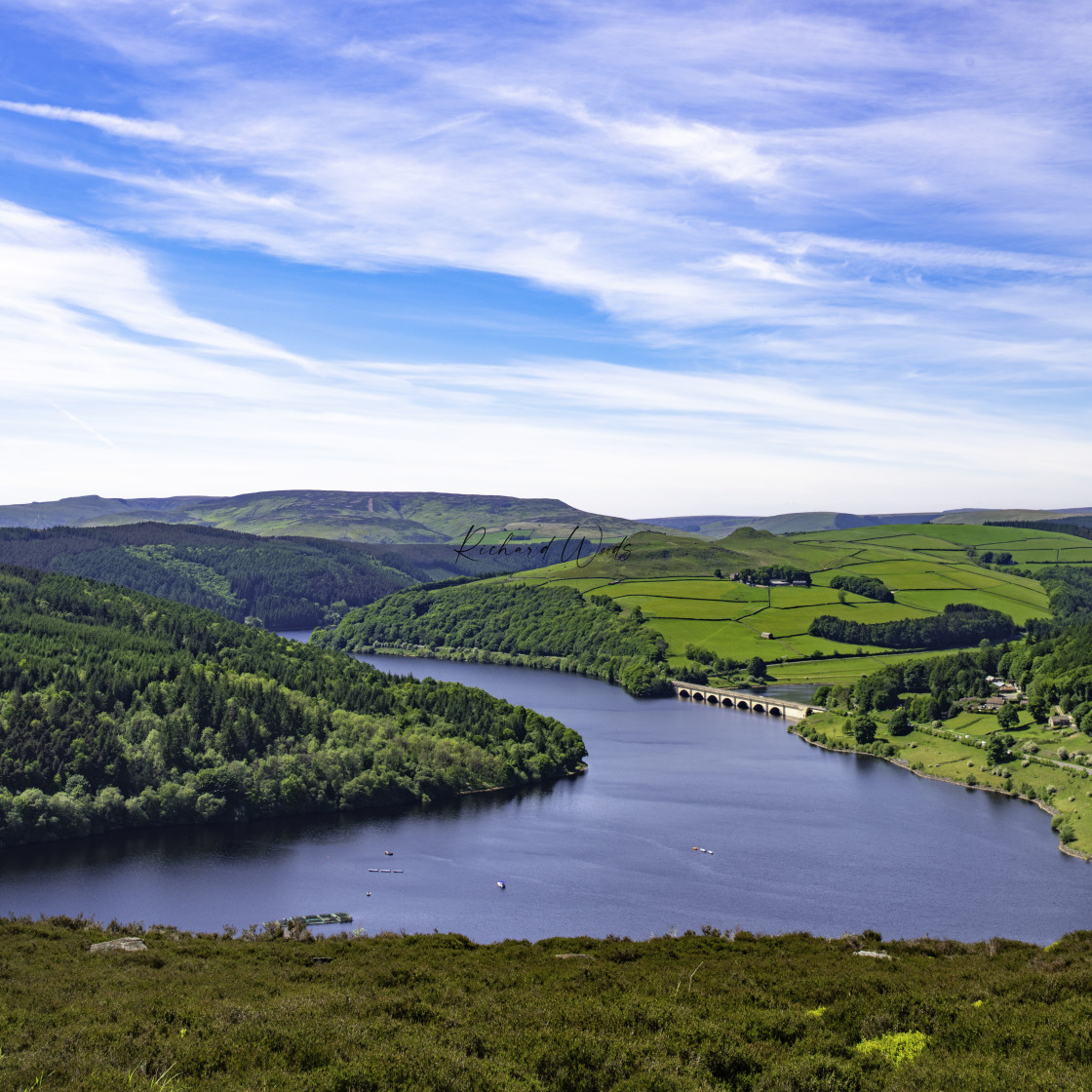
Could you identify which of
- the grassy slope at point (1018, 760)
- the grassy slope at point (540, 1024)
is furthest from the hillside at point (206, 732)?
the grassy slope at point (540, 1024)

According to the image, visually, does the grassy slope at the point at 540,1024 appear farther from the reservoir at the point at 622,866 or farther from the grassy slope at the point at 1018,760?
the grassy slope at the point at 1018,760

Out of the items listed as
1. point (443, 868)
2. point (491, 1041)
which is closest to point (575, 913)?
point (443, 868)

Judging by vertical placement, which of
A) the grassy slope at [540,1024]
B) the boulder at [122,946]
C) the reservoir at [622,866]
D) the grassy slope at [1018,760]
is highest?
the grassy slope at [540,1024]

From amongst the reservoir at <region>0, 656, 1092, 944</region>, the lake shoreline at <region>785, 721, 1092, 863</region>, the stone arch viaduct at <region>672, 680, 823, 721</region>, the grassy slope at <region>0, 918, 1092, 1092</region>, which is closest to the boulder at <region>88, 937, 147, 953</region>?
the grassy slope at <region>0, 918, 1092, 1092</region>

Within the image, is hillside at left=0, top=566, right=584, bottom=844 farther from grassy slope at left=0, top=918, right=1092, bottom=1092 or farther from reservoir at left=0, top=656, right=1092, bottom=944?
grassy slope at left=0, top=918, right=1092, bottom=1092

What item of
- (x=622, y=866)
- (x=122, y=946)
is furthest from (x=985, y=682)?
(x=122, y=946)

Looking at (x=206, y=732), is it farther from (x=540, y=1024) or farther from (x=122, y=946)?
(x=540, y=1024)
